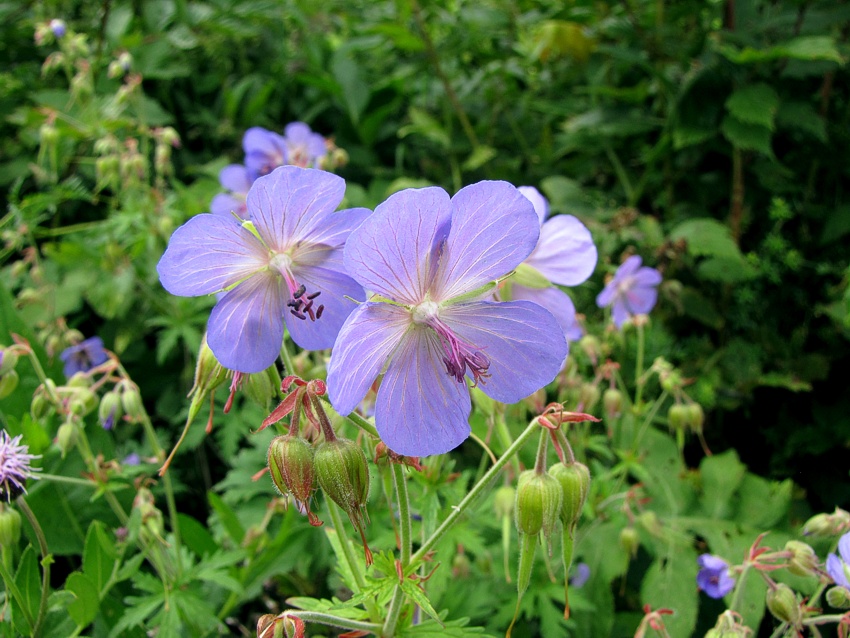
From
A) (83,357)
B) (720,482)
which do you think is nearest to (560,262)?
(720,482)

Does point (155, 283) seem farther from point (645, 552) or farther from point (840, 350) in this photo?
point (840, 350)

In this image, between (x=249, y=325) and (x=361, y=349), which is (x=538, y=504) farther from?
(x=249, y=325)

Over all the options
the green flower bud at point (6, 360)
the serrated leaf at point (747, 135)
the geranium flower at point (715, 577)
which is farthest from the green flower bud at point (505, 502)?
the serrated leaf at point (747, 135)

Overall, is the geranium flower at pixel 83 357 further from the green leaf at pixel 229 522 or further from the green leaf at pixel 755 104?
the green leaf at pixel 755 104

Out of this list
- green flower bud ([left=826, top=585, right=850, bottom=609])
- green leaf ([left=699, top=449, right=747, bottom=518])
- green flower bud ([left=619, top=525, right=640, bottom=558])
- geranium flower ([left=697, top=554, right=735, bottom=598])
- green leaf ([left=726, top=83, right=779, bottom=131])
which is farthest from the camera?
green leaf ([left=726, top=83, right=779, bottom=131])

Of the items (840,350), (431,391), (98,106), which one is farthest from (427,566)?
(98,106)

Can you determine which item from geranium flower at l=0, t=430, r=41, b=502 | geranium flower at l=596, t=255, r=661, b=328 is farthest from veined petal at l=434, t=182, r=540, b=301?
geranium flower at l=596, t=255, r=661, b=328

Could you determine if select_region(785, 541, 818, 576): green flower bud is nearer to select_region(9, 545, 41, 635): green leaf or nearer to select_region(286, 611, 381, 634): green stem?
select_region(286, 611, 381, 634): green stem

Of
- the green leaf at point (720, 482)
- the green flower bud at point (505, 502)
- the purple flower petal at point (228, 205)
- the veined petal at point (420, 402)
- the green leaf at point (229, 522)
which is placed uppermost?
the veined petal at point (420, 402)
